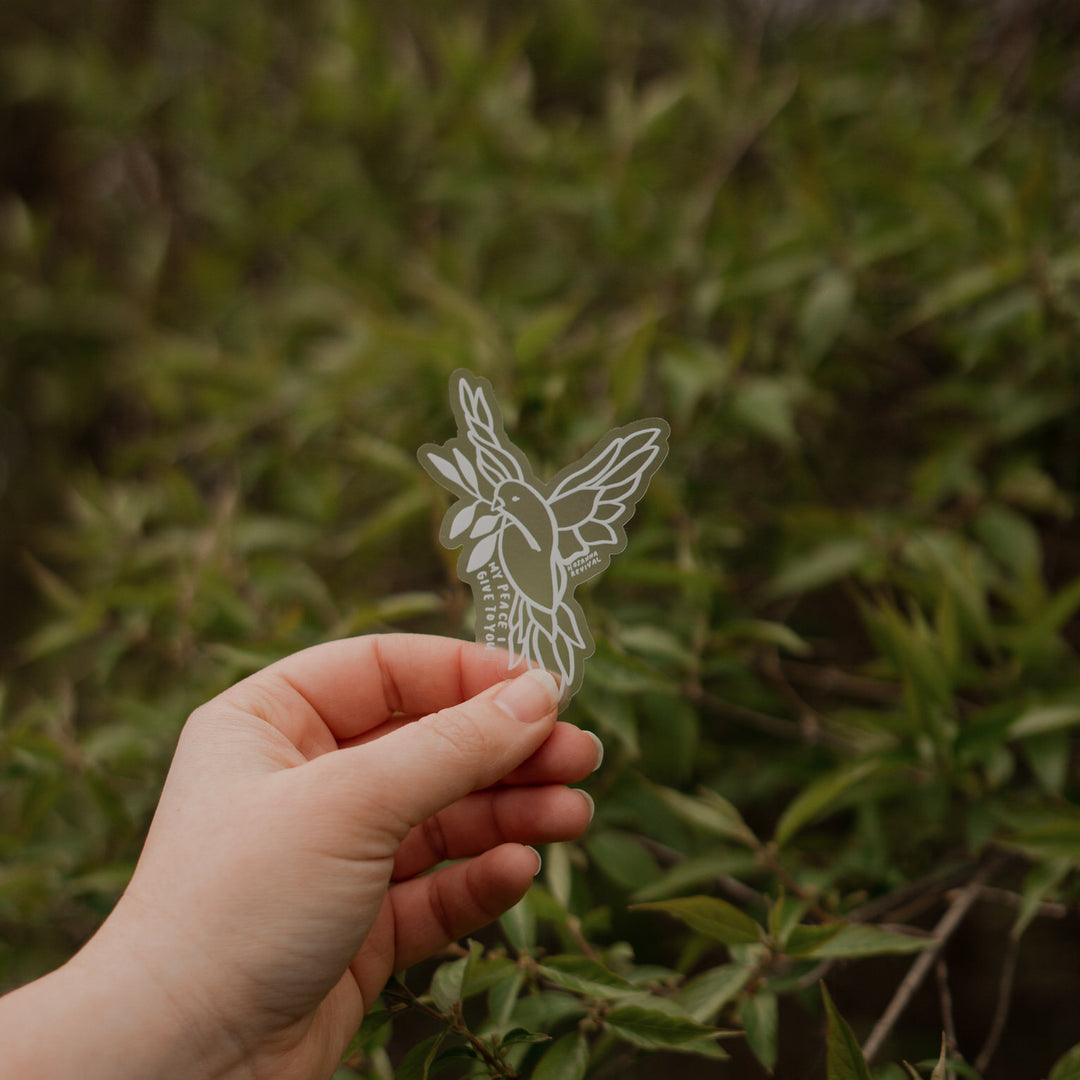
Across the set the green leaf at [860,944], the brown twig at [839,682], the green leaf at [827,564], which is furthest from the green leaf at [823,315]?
the green leaf at [860,944]

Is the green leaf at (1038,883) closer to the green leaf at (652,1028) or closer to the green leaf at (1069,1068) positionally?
the green leaf at (1069,1068)

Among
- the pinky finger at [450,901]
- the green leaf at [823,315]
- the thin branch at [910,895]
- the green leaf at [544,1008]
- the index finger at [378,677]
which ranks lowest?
the thin branch at [910,895]

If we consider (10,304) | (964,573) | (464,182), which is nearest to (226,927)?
(964,573)

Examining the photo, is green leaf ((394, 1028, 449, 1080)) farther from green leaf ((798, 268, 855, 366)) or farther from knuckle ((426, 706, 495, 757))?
green leaf ((798, 268, 855, 366))

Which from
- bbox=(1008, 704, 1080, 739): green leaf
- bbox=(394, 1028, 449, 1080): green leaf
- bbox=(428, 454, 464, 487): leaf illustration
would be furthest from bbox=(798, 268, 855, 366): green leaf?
bbox=(394, 1028, 449, 1080): green leaf

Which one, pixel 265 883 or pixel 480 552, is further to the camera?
pixel 480 552

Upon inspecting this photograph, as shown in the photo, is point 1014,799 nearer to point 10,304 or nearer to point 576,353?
point 576,353

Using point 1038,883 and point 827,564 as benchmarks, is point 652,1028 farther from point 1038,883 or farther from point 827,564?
point 827,564

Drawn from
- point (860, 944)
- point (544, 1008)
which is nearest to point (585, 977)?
point (544, 1008)
